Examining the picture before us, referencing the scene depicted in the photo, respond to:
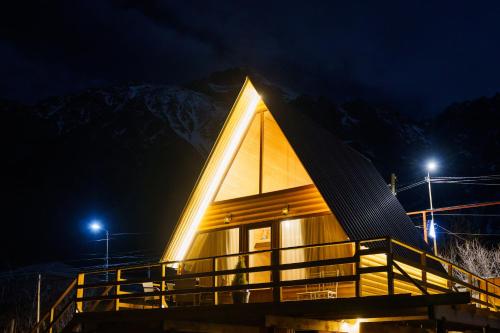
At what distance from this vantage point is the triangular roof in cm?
1505

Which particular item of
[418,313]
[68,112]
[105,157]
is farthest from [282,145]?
[68,112]

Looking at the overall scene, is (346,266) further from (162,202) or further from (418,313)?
(162,202)

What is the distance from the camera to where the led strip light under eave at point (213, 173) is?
16812mm

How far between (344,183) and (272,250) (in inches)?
180

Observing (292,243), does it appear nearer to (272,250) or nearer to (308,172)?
(308,172)

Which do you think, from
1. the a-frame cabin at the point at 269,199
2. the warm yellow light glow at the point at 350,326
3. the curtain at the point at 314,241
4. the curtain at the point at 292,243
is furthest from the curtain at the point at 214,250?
the warm yellow light glow at the point at 350,326

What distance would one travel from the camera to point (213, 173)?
56.1 feet

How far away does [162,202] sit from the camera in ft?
375

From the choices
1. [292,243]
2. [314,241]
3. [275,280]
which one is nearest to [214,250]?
[292,243]

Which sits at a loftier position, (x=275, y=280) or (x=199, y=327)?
(x=275, y=280)

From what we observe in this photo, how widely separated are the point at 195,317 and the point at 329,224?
4051 mm

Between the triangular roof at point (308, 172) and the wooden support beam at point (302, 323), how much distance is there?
2269mm

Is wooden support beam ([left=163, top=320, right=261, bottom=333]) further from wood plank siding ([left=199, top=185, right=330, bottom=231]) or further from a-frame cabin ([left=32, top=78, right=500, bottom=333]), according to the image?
wood plank siding ([left=199, top=185, right=330, bottom=231])

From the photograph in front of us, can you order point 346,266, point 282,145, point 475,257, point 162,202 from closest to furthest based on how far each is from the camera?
1. point 346,266
2. point 282,145
3. point 475,257
4. point 162,202
